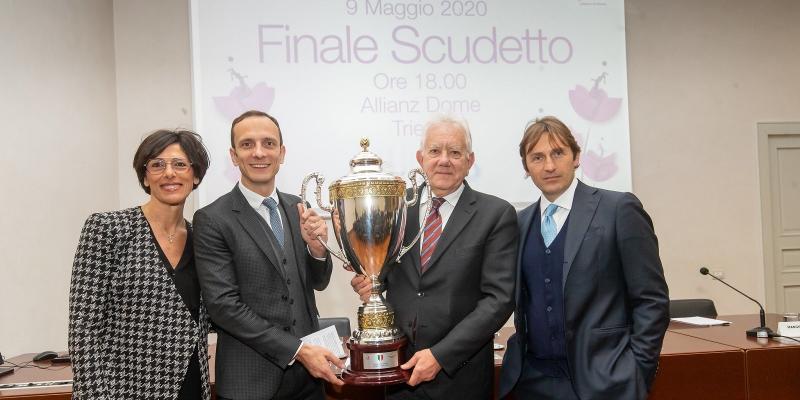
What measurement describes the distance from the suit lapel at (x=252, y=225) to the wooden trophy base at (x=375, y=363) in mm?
354

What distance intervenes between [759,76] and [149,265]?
17.1 ft

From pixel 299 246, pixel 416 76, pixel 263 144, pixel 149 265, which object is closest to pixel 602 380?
pixel 299 246

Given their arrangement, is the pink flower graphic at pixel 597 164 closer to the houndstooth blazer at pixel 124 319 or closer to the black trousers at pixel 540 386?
the black trousers at pixel 540 386

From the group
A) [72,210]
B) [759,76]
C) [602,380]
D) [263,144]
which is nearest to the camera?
[602,380]

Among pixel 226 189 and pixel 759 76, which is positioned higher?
pixel 759 76

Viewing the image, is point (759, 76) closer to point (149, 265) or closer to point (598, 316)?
point (598, 316)

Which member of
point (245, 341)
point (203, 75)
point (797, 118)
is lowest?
point (245, 341)

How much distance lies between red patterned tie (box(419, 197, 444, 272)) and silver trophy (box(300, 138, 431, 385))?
0.07 meters

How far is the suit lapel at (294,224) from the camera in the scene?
1917mm

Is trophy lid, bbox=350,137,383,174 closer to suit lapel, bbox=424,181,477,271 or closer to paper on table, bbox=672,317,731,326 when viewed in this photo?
suit lapel, bbox=424,181,477,271

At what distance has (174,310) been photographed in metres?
1.80

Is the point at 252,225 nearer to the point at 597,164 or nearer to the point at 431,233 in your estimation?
the point at 431,233

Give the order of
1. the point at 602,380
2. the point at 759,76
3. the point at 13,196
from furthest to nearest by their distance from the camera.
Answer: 1. the point at 759,76
2. the point at 13,196
3. the point at 602,380

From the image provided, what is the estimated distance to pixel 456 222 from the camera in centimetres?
188
